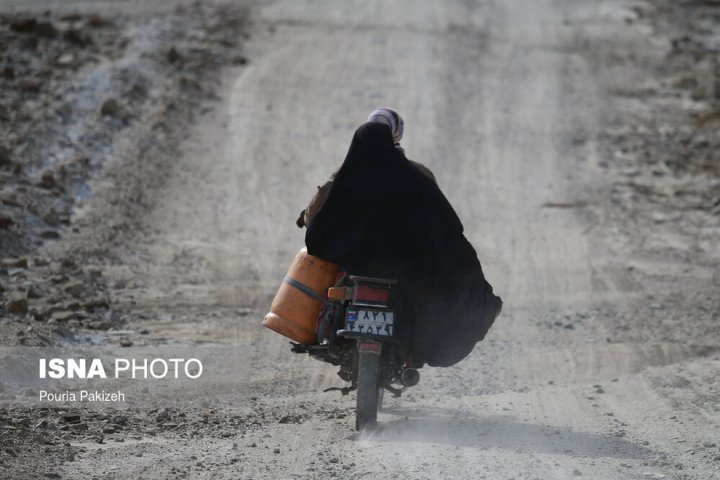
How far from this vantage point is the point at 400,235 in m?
6.85

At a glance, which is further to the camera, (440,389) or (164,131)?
(164,131)

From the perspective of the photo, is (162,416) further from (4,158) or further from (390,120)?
(4,158)

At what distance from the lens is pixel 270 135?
16.4 metres

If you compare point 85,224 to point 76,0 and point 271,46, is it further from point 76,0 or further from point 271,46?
point 76,0

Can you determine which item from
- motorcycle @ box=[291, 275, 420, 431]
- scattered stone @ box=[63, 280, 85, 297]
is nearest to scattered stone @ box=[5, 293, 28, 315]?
scattered stone @ box=[63, 280, 85, 297]

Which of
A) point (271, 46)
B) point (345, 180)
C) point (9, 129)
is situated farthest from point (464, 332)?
point (271, 46)

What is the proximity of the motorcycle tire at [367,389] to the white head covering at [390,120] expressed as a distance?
1.26 m

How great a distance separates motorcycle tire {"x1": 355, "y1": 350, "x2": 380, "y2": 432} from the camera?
22.3 feet

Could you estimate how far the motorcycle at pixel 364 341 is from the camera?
6.72m

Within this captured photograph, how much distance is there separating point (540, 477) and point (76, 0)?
65.3ft

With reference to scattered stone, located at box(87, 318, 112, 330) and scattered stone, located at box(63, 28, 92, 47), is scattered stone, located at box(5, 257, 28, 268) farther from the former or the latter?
scattered stone, located at box(63, 28, 92, 47)

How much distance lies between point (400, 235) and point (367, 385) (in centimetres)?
87

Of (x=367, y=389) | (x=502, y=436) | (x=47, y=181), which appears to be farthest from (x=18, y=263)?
(x=502, y=436)

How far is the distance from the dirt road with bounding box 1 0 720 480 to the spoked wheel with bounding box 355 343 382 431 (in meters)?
0.13
